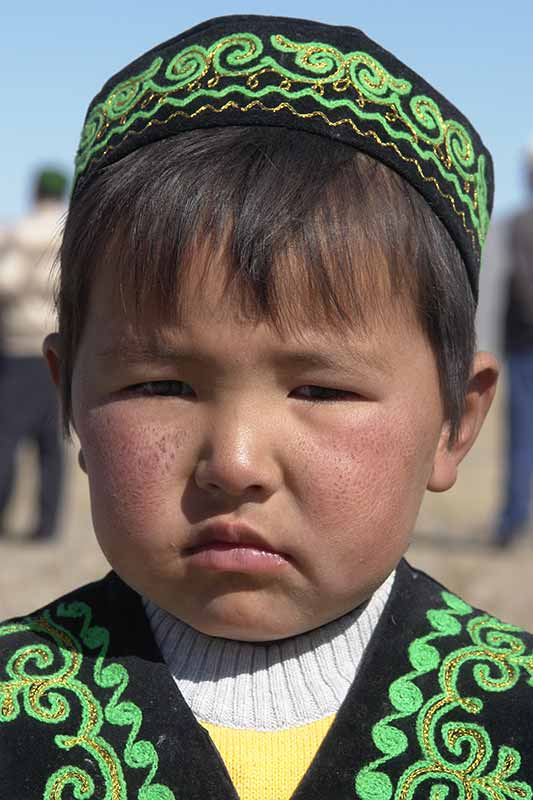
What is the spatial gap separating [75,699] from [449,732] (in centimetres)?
54

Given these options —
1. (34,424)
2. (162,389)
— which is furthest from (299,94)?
(34,424)

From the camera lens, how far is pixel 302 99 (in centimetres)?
175

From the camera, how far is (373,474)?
1.68m

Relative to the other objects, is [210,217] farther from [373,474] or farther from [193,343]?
[373,474]

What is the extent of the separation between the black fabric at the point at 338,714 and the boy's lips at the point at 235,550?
10.6 inches

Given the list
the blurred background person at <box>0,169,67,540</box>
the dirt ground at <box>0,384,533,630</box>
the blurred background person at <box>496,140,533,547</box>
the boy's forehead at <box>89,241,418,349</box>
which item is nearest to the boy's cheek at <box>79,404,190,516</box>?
the boy's forehead at <box>89,241,418,349</box>

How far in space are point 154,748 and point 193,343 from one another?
1.91 feet

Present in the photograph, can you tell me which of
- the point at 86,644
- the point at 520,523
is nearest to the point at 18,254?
the point at 520,523

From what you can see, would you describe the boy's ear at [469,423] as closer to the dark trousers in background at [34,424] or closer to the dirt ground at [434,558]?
the dirt ground at [434,558]

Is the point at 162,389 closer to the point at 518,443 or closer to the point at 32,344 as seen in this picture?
the point at 32,344

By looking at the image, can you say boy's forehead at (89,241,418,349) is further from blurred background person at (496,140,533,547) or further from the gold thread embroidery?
blurred background person at (496,140,533,547)

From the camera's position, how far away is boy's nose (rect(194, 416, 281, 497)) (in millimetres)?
1574

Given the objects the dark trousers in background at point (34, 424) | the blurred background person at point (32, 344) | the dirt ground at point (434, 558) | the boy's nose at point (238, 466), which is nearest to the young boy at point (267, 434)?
the boy's nose at point (238, 466)

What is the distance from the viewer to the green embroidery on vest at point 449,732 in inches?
67.3
